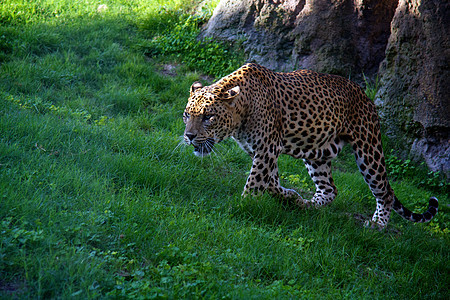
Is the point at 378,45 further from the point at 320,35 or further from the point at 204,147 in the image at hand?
the point at 204,147

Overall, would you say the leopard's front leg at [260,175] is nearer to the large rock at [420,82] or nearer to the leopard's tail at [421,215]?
the leopard's tail at [421,215]

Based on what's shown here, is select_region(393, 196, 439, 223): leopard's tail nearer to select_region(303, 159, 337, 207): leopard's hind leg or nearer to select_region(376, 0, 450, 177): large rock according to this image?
select_region(303, 159, 337, 207): leopard's hind leg

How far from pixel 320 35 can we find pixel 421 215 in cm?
508

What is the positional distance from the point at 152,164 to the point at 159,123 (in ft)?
7.06

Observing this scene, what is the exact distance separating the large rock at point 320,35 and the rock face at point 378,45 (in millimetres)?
22

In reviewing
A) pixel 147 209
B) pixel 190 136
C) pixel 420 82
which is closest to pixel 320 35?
pixel 420 82

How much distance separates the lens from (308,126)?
662cm

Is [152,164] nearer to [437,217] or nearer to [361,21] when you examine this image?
[437,217]

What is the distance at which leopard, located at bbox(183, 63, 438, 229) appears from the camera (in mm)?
6039

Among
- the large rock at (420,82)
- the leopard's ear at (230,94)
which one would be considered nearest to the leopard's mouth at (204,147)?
the leopard's ear at (230,94)

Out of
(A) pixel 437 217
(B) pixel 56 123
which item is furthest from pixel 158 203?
(A) pixel 437 217

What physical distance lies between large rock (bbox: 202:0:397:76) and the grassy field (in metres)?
1.60

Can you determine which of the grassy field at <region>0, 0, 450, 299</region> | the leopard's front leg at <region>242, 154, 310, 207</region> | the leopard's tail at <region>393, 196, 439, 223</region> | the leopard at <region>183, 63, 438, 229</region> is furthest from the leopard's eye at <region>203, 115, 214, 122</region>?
the leopard's tail at <region>393, 196, 439, 223</region>

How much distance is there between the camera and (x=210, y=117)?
236 inches
